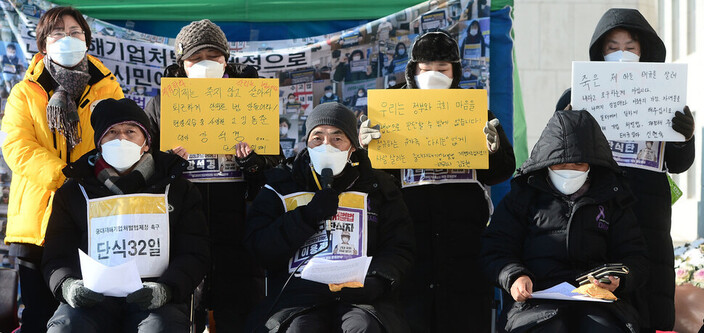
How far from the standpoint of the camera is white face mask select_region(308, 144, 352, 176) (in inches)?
175

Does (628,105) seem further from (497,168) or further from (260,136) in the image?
(260,136)

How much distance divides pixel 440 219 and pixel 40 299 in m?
2.36

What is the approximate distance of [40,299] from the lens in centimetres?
480

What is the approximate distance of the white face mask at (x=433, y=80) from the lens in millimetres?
4984

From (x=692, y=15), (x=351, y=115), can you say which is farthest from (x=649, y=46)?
(x=692, y=15)

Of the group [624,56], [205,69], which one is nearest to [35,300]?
[205,69]

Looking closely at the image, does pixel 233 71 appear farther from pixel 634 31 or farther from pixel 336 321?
pixel 634 31

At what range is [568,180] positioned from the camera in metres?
4.35

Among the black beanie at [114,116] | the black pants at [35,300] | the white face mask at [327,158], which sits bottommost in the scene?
the black pants at [35,300]

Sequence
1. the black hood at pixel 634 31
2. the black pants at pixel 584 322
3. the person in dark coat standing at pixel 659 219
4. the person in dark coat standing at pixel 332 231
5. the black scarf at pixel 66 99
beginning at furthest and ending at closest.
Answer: the black hood at pixel 634 31 → the black scarf at pixel 66 99 → the person in dark coat standing at pixel 659 219 → the person in dark coat standing at pixel 332 231 → the black pants at pixel 584 322

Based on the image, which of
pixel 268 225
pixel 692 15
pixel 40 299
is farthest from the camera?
pixel 692 15

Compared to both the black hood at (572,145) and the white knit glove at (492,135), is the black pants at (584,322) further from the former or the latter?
the white knit glove at (492,135)

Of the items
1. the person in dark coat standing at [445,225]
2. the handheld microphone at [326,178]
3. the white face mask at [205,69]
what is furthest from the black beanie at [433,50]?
the white face mask at [205,69]

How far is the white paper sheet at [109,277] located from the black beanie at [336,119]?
3.98ft
